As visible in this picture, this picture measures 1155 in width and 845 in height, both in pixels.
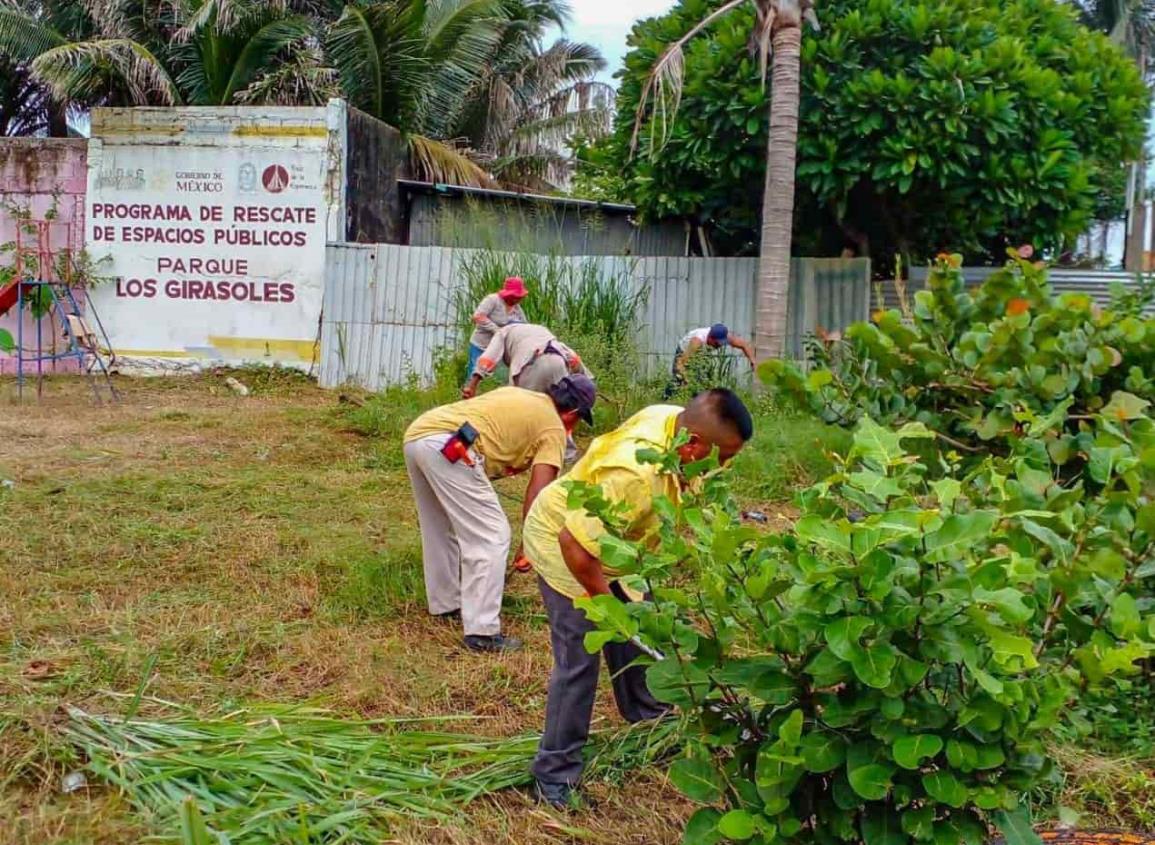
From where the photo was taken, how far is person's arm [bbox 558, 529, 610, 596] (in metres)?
2.94

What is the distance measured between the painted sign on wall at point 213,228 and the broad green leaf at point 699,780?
10328mm

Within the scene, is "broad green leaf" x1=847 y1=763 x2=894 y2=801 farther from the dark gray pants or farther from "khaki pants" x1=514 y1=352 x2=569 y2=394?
"khaki pants" x1=514 y1=352 x2=569 y2=394

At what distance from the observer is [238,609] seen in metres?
4.74

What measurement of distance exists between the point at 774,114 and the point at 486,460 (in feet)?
18.6

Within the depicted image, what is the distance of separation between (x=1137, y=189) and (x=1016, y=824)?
75.9ft

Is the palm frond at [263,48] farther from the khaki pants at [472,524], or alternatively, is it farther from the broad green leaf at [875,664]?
the broad green leaf at [875,664]

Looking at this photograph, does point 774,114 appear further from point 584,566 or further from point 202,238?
point 584,566

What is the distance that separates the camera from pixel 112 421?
9414 millimetres

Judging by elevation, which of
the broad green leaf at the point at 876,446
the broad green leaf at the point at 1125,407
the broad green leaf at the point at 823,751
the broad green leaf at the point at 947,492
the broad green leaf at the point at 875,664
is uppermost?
the broad green leaf at the point at 1125,407

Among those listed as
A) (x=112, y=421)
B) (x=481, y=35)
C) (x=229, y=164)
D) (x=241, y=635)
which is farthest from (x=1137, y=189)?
(x=241, y=635)

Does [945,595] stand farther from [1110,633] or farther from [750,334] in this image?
[750,334]

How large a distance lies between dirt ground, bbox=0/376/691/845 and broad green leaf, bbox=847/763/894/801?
1142 mm

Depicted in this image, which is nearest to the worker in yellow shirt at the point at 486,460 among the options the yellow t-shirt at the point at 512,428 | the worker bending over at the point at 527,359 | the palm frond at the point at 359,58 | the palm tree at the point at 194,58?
the yellow t-shirt at the point at 512,428

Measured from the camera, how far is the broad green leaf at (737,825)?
81.7 inches
